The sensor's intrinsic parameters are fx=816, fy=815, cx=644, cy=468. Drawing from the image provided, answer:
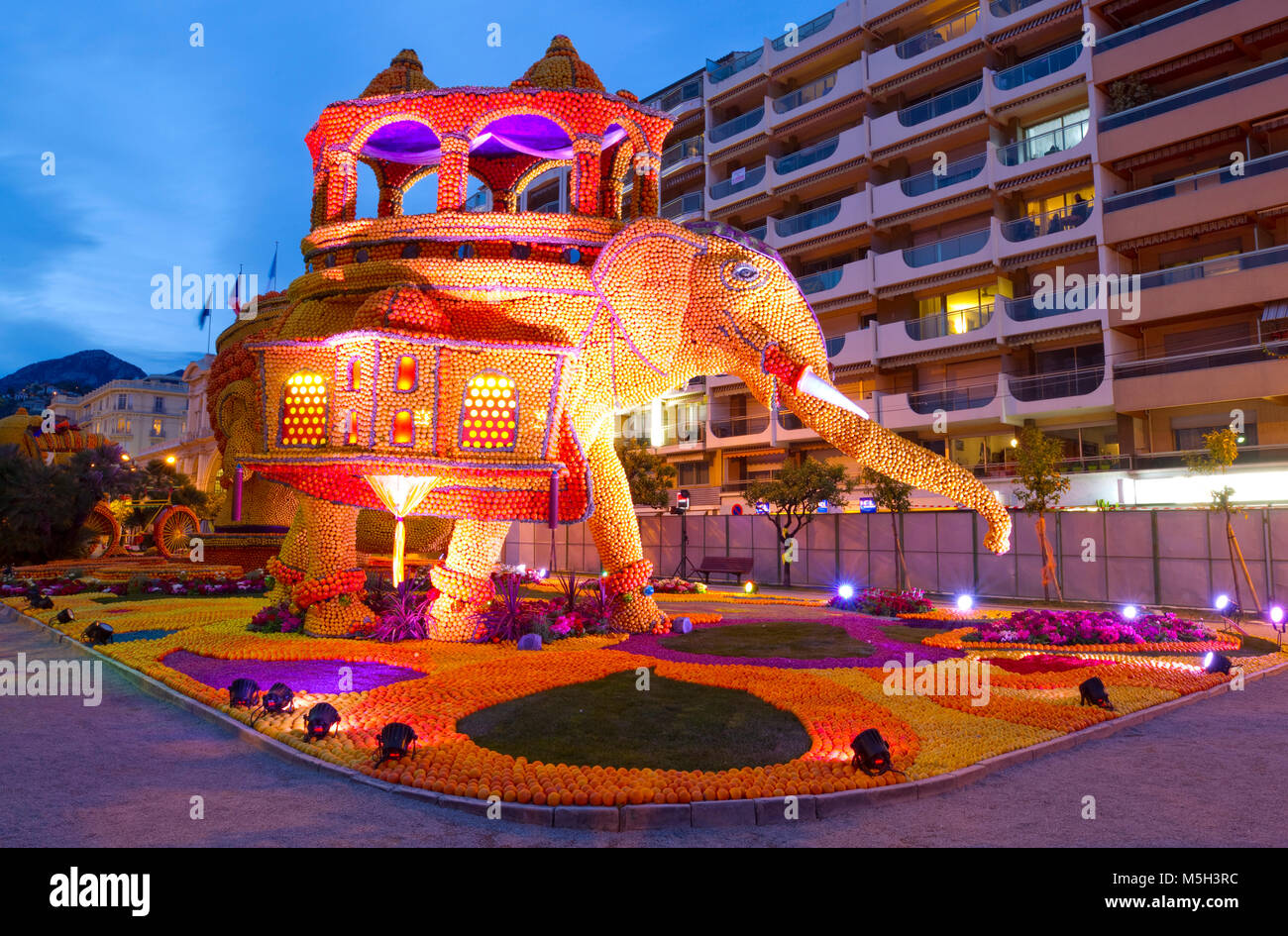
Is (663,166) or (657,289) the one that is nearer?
(657,289)

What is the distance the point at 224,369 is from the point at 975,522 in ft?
64.4

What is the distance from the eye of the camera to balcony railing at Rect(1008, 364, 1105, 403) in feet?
102

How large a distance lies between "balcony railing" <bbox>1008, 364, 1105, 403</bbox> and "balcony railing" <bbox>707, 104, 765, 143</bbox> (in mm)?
20060

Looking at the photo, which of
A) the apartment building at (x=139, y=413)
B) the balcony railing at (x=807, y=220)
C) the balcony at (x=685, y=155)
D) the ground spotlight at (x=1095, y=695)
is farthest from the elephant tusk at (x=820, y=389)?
the apartment building at (x=139, y=413)

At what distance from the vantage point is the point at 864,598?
58.4 feet

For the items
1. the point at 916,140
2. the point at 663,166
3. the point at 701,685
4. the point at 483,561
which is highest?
the point at 663,166

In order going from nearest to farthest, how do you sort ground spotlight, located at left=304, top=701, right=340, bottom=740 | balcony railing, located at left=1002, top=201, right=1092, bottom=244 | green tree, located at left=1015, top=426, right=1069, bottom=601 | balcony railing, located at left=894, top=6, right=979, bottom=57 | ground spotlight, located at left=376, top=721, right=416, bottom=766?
ground spotlight, located at left=376, top=721, right=416, bottom=766, ground spotlight, located at left=304, top=701, right=340, bottom=740, green tree, located at left=1015, top=426, right=1069, bottom=601, balcony railing, located at left=1002, top=201, right=1092, bottom=244, balcony railing, located at left=894, top=6, right=979, bottom=57

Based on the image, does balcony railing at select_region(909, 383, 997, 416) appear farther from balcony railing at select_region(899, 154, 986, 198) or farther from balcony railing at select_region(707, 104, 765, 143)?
balcony railing at select_region(707, 104, 765, 143)

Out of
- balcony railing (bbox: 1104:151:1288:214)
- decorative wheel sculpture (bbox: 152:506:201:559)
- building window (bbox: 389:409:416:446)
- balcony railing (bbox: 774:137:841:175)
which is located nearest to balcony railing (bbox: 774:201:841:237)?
balcony railing (bbox: 774:137:841:175)

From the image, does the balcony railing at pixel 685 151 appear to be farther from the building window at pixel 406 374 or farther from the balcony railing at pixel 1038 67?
the building window at pixel 406 374

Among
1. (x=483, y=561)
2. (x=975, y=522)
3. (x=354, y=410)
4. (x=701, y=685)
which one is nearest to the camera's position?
(x=701, y=685)

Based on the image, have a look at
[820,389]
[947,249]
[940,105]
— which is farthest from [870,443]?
[940,105]
